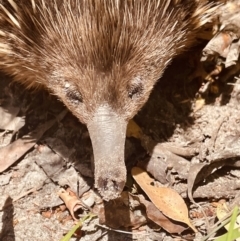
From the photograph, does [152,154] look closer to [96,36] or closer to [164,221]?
[164,221]

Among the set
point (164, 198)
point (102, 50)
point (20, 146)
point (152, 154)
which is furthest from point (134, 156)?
point (102, 50)

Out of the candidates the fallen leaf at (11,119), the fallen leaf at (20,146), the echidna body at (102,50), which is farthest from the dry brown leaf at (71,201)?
the echidna body at (102,50)

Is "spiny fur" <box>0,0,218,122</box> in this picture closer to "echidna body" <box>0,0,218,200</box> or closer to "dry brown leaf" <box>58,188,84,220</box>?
"echidna body" <box>0,0,218,200</box>

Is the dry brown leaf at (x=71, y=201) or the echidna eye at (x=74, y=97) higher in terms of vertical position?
the echidna eye at (x=74, y=97)

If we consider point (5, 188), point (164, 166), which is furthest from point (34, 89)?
point (164, 166)

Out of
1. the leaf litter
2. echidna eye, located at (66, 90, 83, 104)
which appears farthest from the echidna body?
the leaf litter

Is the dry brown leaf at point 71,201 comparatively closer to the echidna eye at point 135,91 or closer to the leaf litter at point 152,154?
the leaf litter at point 152,154
